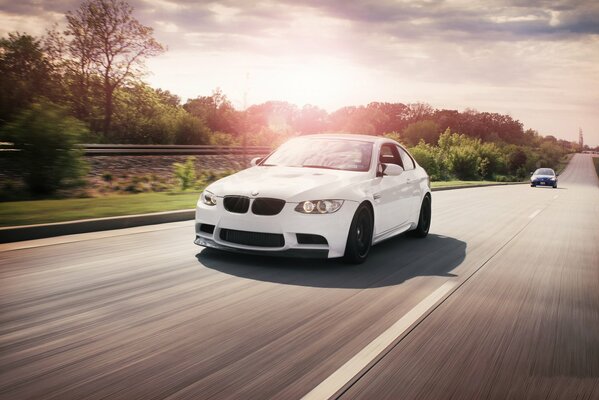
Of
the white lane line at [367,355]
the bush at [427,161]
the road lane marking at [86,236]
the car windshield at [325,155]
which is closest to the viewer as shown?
the white lane line at [367,355]

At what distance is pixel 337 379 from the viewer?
11.5ft

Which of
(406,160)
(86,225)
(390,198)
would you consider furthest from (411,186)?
(86,225)

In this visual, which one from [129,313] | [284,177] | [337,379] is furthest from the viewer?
[284,177]

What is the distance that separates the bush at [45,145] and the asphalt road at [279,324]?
6666mm

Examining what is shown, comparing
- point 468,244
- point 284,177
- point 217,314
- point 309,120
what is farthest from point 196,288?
point 309,120

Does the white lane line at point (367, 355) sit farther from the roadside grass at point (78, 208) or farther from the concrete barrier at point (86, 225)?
the roadside grass at point (78, 208)

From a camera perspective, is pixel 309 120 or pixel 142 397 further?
pixel 309 120

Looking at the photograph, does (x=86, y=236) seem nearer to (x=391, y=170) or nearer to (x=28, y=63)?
(x=391, y=170)

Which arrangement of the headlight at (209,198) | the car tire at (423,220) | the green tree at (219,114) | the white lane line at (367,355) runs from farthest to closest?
the green tree at (219,114)
the car tire at (423,220)
the headlight at (209,198)
the white lane line at (367,355)

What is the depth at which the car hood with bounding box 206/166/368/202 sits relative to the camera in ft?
21.9

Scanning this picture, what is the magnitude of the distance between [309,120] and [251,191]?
14268 cm

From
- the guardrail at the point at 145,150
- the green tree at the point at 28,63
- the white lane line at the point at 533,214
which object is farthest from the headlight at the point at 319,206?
the green tree at the point at 28,63

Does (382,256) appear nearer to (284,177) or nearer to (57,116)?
(284,177)

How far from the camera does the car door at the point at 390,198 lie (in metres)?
7.73
